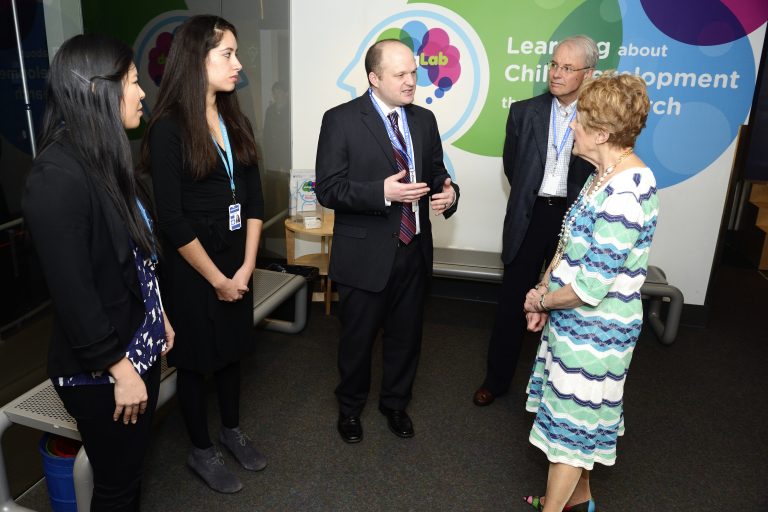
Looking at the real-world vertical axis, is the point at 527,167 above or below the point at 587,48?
below

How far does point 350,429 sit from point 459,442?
1.63 ft

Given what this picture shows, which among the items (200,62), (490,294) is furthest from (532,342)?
(200,62)


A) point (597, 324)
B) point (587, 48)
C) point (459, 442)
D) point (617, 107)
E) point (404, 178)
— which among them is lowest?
point (459, 442)

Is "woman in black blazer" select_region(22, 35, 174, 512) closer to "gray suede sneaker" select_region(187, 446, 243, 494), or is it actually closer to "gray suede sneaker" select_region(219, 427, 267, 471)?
"gray suede sneaker" select_region(187, 446, 243, 494)

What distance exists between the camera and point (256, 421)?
293 centimetres

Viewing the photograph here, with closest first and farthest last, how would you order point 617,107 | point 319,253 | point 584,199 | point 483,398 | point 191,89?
point 617,107, point 584,199, point 191,89, point 483,398, point 319,253

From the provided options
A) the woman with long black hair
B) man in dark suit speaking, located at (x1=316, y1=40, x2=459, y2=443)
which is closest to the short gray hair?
man in dark suit speaking, located at (x1=316, y1=40, x2=459, y2=443)

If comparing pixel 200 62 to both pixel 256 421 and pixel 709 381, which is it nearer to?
pixel 256 421

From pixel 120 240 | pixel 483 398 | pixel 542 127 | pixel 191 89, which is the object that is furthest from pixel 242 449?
pixel 542 127

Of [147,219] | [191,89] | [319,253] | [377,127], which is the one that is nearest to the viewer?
[147,219]

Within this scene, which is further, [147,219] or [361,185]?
[361,185]

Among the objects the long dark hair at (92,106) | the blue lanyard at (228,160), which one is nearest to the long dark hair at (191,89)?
the blue lanyard at (228,160)

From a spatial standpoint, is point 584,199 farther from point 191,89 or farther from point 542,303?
point 191,89

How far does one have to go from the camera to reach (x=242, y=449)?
260 cm
